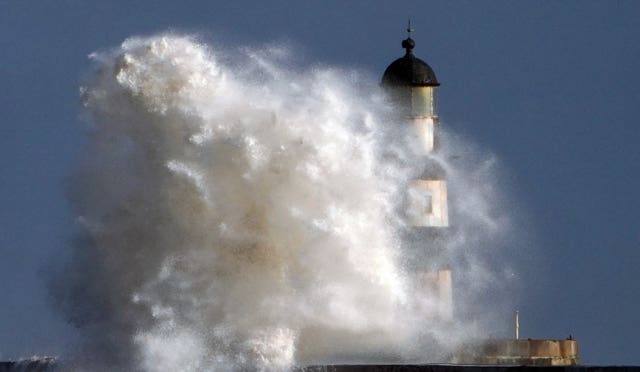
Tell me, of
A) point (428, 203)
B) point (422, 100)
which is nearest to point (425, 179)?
point (428, 203)

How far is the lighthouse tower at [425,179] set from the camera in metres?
60.3

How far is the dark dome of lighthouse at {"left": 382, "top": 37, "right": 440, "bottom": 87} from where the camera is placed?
62.3 meters

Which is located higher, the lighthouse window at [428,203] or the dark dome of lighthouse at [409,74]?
the dark dome of lighthouse at [409,74]

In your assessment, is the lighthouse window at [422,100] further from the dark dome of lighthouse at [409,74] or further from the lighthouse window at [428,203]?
the lighthouse window at [428,203]

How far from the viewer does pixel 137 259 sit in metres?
52.3

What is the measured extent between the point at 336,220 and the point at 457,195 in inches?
381

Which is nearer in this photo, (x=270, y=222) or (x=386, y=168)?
(x=270, y=222)

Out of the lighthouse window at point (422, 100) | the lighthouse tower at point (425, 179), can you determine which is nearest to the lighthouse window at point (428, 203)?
the lighthouse tower at point (425, 179)

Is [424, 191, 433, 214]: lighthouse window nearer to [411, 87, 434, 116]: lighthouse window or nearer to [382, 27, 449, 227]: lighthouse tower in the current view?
[382, 27, 449, 227]: lighthouse tower

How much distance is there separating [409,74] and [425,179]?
2697 mm

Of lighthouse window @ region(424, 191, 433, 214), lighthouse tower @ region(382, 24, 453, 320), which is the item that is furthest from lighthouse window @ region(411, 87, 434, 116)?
lighthouse window @ region(424, 191, 433, 214)

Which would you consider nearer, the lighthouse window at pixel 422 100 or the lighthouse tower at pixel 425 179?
the lighthouse tower at pixel 425 179

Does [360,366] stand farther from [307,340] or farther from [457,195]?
[457,195]

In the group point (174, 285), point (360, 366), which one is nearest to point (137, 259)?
point (174, 285)
